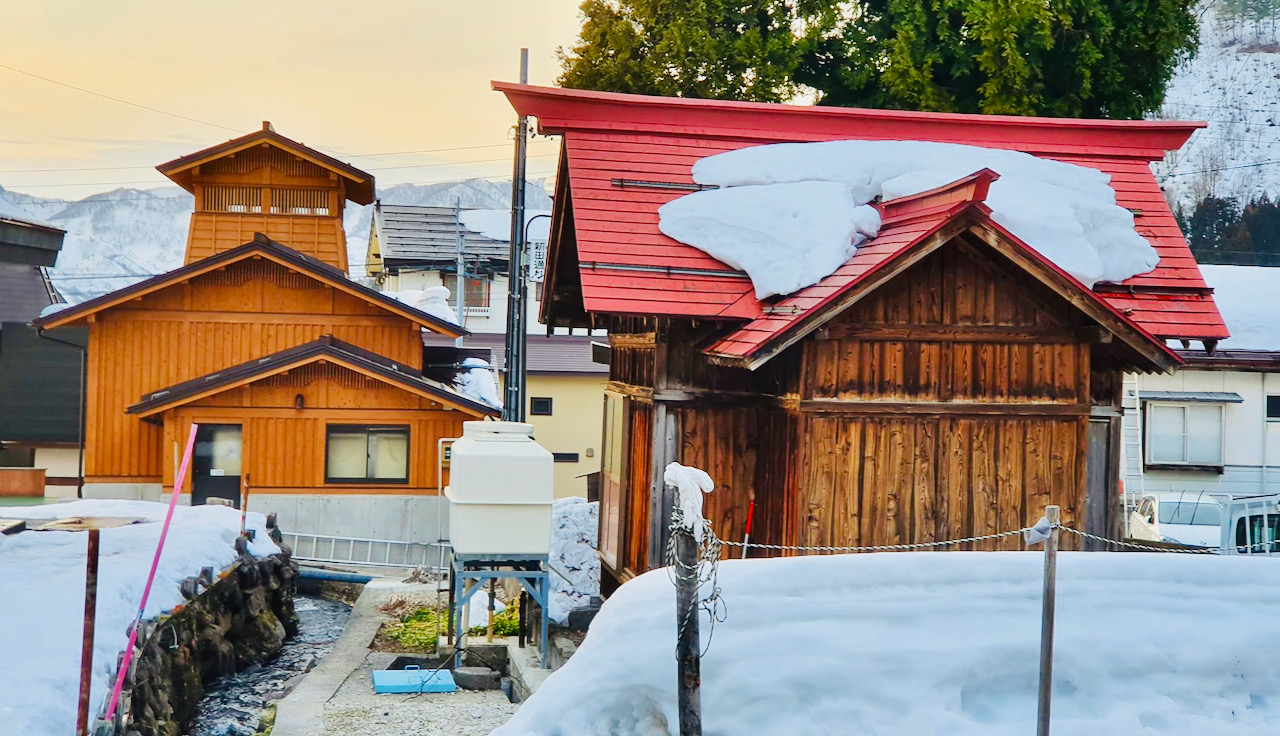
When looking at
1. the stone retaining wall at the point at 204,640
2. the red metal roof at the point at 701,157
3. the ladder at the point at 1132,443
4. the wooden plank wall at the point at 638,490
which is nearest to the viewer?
the red metal roof at the point at 701,157

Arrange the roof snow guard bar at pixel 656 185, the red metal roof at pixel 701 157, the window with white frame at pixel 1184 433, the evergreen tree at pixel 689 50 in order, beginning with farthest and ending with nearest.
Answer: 1. the evergreen tree at pixel 689 50
2. the window with white frame at pixel 1184 433
3. the roof snow guard bar at pixel 656 185
4. the red metal roof at pixel 701 157

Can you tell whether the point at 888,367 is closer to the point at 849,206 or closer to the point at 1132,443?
the point at 849,206

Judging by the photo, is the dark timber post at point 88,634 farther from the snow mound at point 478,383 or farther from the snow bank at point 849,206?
the snow mound at point 478,383

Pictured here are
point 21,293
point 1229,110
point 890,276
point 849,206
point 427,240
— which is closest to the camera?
point 890,276

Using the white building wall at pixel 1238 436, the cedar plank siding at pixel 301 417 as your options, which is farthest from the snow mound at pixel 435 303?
the white building wall at pixel 1238 436

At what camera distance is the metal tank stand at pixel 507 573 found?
11.9 meters

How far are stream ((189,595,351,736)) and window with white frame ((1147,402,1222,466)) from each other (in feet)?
54.4

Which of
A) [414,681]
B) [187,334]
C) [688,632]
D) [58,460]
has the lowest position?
[414,681]

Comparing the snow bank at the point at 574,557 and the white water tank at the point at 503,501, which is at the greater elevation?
the white water tank at the point at 503,501

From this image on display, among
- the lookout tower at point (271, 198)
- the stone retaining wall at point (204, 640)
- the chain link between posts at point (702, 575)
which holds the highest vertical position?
the lookout tower at point (271, 198)

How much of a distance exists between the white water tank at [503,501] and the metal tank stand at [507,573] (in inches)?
4.5

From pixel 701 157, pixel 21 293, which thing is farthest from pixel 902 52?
pixel 21 293

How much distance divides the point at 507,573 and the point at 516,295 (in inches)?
292

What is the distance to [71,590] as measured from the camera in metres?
12.1
